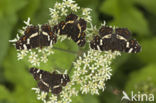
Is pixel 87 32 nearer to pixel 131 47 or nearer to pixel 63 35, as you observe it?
pixel 63 35

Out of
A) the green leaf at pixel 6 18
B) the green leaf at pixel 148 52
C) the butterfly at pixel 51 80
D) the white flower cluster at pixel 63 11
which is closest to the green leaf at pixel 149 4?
the green leaf at pixel 148 52

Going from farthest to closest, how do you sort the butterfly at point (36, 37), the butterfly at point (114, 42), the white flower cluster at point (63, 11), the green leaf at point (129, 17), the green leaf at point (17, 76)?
the green leaf at point (129, 17) < the green leaf at point (17, 76) < the white flower cluster at point (63, 11) < the butterfly at point (114, 42) < the butterfly at point (36, 37)

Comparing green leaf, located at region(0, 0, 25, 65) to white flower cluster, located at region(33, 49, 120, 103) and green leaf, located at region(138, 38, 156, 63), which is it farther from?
green leaf, located at region(138, 38, 156, 63)

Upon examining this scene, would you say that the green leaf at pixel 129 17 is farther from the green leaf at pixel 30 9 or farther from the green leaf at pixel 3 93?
the green leaf at pixel 3 93

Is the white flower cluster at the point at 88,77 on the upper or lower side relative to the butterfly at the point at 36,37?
lower

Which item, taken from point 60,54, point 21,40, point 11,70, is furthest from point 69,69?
point 11,70

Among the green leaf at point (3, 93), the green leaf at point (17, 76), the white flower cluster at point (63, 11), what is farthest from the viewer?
the green leaf at point (17, 76)
